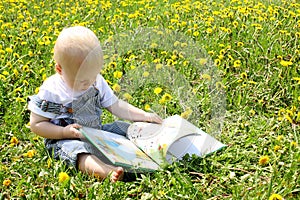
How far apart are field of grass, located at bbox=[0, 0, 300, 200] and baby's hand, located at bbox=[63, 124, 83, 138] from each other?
14cm

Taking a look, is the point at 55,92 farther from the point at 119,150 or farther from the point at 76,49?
the point at 119,150

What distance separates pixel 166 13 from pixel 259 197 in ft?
9.89

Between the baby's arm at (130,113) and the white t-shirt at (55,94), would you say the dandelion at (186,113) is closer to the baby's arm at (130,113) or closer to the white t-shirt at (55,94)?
the baby's arm at (130,113)

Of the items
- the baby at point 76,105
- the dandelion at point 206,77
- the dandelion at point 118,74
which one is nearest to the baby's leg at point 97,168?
the baby at point 76,105

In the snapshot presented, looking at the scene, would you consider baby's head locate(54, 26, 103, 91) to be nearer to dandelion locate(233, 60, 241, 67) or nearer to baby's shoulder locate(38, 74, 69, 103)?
baby's shoulder locate(38, 74, 69, 103)

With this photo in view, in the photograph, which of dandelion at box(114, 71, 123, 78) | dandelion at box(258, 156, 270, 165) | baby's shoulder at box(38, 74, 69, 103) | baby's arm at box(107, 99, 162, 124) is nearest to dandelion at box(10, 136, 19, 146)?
baby's shoulder at box(38, 74, 69, 103)

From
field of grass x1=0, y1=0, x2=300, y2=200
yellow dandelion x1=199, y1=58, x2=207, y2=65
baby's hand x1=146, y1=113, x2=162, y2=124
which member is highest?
yellow dandelion x1=199, y1=58, x2=207, y2=65

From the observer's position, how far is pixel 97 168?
2.10 meters

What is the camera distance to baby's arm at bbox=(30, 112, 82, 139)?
2.22 metres

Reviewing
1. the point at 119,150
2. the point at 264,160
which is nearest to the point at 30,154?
the point at 119,150

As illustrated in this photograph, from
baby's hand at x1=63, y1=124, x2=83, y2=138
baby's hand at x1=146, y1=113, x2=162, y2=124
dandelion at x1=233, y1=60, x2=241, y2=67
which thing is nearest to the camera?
baby's hand at x1=63, y1=124, x2=83, y2=138

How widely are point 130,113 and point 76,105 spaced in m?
0.28

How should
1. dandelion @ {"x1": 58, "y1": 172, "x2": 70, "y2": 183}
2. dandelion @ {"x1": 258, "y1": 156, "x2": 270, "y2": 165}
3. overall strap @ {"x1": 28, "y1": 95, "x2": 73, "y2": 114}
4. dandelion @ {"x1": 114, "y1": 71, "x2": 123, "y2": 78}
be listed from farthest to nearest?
1. dandelion @ {"x1": 114, "y1": 71, "x2": 123, "y2": 78}
2. overall strap @ {"x1": 28, "y1": 95, "x2": 73, "y2": 114}
3. dandelion @ {"x1": 258, "y1": 156, "x2": 270, "y2": 165}
4. dandelion @ {"x1": 58, "y1": 172, "x2": 70, "y2": 183}

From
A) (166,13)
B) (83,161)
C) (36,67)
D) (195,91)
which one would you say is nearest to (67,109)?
(83,161)
